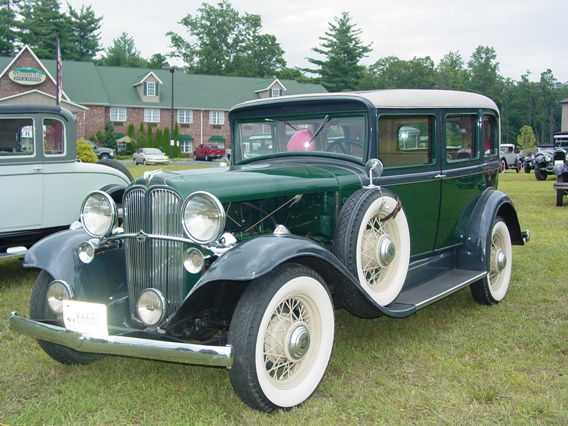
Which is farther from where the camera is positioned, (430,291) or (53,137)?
(53,137)

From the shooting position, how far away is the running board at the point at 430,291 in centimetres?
399

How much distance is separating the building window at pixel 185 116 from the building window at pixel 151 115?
1.77 metres

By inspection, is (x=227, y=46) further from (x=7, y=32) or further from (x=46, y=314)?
(x=46, y=314)

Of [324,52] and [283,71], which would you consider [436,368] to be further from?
[283,71]

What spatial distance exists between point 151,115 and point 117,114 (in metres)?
2.67

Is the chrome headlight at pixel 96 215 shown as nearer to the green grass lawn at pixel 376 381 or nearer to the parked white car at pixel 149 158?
the green grass lawn at pixel 376 381

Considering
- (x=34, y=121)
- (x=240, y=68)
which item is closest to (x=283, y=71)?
(x=240, y=68)

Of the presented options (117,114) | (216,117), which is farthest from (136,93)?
(216,117)

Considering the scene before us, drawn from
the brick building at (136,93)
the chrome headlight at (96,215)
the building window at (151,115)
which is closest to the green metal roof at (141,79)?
the brick building at (136,93)

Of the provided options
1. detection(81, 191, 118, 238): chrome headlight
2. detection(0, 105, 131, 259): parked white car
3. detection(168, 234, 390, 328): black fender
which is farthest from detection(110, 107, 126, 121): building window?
detection(168, 234, 390, 328): black fender

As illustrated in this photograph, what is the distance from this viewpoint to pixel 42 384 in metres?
3.65

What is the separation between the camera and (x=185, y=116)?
48406mm

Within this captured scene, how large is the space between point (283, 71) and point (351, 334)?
6314cm

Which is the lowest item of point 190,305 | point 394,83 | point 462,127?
point 190,305
